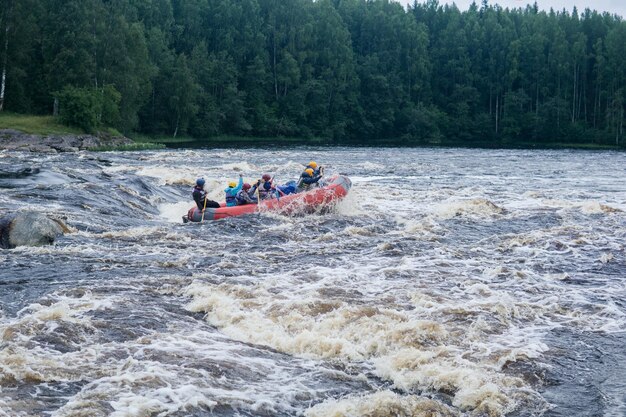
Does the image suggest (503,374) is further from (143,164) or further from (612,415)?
(143,164)

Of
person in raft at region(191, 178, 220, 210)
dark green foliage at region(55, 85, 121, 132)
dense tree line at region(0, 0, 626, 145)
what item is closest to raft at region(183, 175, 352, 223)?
person in raft at region(191, 178, 220, 210)

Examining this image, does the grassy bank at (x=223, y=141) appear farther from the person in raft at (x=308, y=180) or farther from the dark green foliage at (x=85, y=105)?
the person in raft at (x=308, y=180)

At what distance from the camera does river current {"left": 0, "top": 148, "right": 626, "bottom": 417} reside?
7.41 meters

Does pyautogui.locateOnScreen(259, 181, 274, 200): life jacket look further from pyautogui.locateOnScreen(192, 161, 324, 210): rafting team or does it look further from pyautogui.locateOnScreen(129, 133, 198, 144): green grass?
pyautogui.locateOnScreen(129, 133, 198, 144): green grass

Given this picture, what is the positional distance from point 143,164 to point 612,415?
29771 mm

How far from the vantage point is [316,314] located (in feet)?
33.3

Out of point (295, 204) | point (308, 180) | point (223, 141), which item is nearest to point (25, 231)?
point (295, 204)

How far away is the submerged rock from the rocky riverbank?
28095 millimetres

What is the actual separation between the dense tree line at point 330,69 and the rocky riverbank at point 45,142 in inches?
227

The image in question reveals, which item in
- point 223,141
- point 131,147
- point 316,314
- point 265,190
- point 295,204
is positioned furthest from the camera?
point 223,141

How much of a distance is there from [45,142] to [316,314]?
36908 millimetres

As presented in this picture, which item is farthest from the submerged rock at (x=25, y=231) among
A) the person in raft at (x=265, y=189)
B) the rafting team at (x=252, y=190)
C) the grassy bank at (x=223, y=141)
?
the grassy bank at (x=223, y=141)

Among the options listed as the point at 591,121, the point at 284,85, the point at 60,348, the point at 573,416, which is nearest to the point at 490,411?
the point at 573,416

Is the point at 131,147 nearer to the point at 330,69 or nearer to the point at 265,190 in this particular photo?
the point at 265,190
